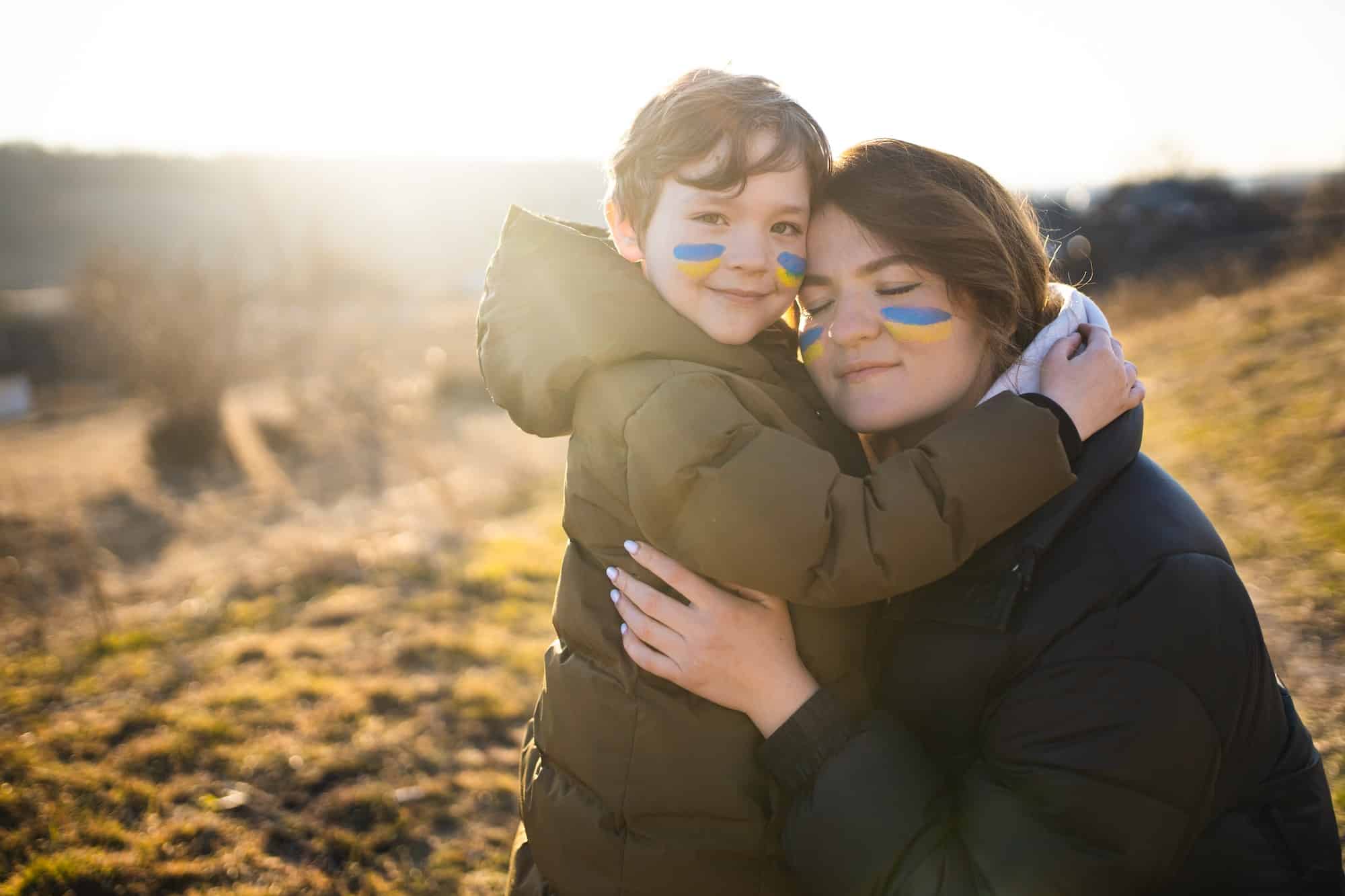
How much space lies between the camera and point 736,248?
222 cm

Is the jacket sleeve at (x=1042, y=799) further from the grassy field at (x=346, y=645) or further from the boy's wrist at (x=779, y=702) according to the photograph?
the grassy field at (x=346, y=645)

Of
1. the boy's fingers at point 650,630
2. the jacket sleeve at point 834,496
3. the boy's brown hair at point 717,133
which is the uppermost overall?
the boy's brown hair at point 717,133

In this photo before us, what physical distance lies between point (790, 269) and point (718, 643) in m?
1.05

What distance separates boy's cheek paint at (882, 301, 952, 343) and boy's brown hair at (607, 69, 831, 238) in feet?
1.56

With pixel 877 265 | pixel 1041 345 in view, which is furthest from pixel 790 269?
pixel 1041 345

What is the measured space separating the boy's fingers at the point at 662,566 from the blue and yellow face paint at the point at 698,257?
0.79m

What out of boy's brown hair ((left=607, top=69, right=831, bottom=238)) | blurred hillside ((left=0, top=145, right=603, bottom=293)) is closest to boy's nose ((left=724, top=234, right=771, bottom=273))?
boy's brown hair ((left=607, top=69, right=831, bottom=238))

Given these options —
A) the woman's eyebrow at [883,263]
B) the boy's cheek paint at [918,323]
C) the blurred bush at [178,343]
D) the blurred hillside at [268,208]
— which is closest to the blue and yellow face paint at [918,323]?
the boy's cheek paint at [918,323]

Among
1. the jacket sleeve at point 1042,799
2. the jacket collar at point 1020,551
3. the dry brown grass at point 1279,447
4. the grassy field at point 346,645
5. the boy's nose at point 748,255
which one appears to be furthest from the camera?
the dry brown grass at point 1279,447

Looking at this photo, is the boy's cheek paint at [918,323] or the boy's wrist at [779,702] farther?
the boy's cheek paint at [918,323]

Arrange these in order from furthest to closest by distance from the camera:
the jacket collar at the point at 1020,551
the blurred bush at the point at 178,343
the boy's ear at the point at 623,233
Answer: the blurred bush at the point at 178,343 < the boy's ear at the point at 623,233 < the jacket collar at the point at 1020,551

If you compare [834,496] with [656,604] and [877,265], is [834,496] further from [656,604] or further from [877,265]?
[877,265]

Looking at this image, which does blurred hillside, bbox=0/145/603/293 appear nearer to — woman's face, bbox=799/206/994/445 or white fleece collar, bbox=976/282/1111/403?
woman's face, bbox=799/206/994/445

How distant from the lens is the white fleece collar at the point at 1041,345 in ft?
6.66
